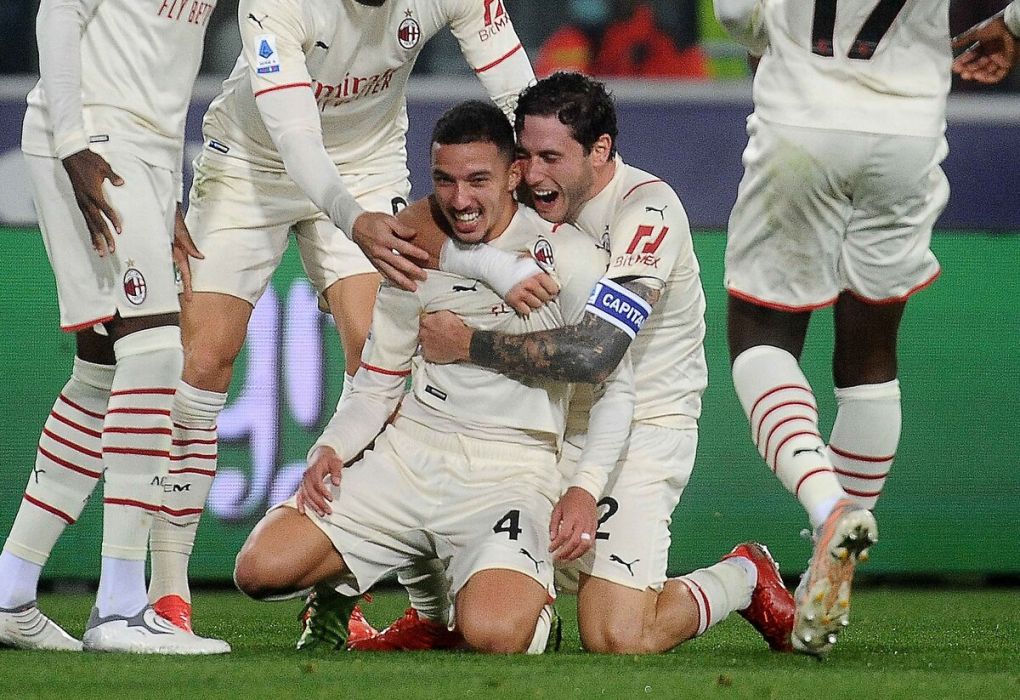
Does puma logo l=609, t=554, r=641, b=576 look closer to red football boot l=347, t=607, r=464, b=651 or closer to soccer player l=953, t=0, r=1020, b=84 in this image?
red football boot l=347, t=607, r=464, b=651

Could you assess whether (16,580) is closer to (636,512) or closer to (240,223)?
(240,223)

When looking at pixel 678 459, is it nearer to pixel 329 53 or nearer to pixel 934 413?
pixel 329 53

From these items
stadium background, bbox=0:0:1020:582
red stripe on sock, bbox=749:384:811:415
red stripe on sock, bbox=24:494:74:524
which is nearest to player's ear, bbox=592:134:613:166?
red stripe on sock, bbox=749:384:811:415

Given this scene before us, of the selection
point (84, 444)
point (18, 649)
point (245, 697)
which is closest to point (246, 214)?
point (84, 444)

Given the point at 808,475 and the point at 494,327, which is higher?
the point at 494,327

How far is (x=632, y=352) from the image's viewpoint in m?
4.09

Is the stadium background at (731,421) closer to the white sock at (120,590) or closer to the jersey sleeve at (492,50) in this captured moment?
the jersey sleeve at (492,50)

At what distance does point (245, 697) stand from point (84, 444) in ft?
4.18

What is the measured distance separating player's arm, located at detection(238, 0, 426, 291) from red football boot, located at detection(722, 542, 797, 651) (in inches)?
45.5

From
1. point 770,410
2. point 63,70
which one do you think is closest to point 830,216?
point 770,410

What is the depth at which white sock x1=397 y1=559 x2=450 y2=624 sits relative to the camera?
3992 mm

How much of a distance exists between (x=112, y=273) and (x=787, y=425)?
1.56 meters

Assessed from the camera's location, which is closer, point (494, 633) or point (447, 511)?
point (494, 633)

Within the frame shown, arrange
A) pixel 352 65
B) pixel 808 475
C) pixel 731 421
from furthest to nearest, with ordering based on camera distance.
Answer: pixel 731 421, pixel 352 65, pixel 808 475
